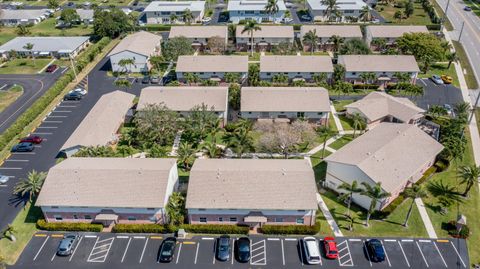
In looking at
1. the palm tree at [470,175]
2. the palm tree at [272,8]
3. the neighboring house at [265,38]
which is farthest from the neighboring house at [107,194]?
the palm tree at [272,8]

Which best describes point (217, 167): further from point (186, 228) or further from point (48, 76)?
point (48, 76)

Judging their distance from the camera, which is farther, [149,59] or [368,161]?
[149,59]

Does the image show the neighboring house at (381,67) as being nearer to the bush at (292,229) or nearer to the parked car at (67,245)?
the bush at (292,229)

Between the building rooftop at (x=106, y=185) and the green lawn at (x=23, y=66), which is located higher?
the building rooftop at (x=106, y=185)

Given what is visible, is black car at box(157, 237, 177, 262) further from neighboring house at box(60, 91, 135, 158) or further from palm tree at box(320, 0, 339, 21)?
palm tree at box(320, 0, 339, 21)

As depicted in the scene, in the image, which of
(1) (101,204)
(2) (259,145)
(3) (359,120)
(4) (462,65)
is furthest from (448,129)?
(1) (101,204)

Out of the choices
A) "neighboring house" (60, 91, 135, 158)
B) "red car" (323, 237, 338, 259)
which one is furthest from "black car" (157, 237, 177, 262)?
"neighboring house" (60, 91, 135, 158)
